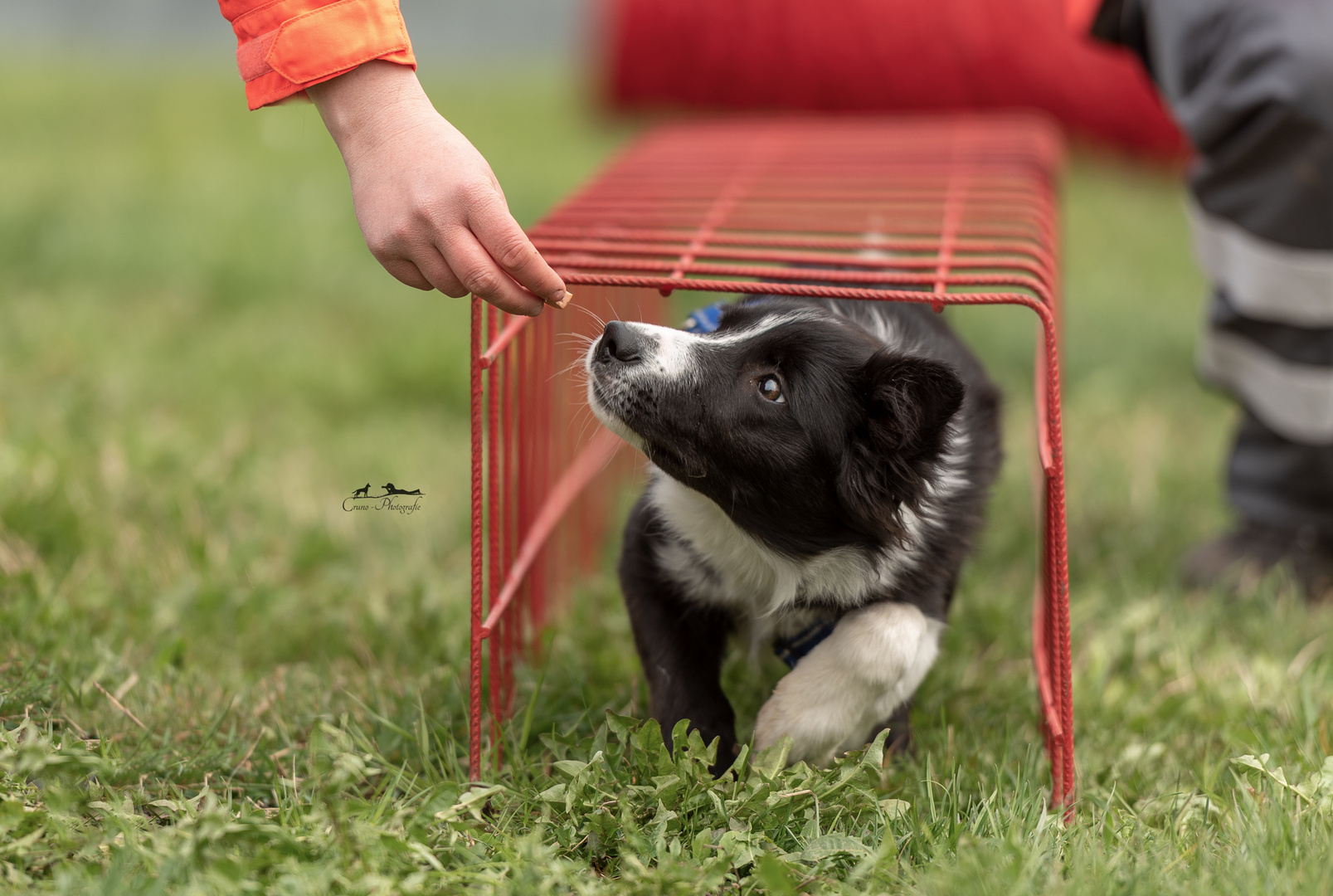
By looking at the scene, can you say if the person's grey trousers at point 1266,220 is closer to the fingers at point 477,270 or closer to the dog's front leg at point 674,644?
the dog's front leg at point 674,644

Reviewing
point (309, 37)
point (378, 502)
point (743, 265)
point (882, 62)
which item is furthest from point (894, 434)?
point (882, 62)

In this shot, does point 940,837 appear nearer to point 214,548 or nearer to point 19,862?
point 19,862

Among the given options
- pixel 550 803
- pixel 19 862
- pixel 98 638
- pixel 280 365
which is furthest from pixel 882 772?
pixel 280 365

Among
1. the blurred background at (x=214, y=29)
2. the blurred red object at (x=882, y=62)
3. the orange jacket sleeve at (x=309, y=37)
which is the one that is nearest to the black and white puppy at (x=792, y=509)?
the orange jacket sleeve at (x=309, y=37)

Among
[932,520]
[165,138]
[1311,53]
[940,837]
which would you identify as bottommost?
[165,138]

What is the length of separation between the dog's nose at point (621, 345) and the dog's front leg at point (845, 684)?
64cm

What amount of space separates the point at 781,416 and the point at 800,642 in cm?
50

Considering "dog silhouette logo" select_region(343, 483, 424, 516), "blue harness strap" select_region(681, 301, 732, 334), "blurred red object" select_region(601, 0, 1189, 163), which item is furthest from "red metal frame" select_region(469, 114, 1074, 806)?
"blurred red object" select_region(601, 0, 1189, 163)

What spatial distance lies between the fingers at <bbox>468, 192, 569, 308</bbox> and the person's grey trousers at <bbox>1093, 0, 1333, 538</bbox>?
6.36ft

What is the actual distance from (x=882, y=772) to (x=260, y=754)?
3.60 ft

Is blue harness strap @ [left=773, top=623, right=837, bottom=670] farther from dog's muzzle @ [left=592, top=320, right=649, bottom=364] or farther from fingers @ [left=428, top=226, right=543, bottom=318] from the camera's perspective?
fingers @ [left=428, top=226, right=543, bottom=318]

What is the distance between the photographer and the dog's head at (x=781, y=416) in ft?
6.77

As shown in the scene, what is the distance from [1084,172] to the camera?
7555mm

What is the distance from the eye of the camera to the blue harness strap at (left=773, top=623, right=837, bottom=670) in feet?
7.65
